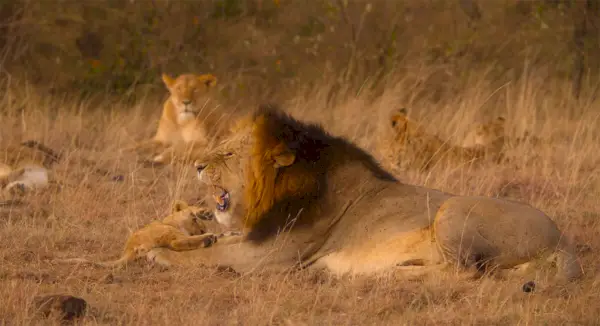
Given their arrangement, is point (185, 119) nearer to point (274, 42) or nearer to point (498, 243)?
point (274, 42)

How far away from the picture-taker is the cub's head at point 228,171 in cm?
552

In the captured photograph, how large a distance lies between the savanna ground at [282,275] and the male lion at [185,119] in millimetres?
408

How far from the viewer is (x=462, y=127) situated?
34.0 feet

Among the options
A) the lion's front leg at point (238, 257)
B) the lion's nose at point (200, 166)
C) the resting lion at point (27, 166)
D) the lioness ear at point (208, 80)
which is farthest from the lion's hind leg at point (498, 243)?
the lioness ear at point (208, 80)

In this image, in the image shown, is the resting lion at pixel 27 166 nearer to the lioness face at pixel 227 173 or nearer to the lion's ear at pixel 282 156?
the lioness face at pixel 227 173

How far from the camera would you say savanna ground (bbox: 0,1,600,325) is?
4750 mm

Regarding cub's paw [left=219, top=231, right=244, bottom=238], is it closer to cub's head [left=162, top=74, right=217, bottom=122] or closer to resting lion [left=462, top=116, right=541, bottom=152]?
resting lion [left=462, top=116, right=541, bottom=152]

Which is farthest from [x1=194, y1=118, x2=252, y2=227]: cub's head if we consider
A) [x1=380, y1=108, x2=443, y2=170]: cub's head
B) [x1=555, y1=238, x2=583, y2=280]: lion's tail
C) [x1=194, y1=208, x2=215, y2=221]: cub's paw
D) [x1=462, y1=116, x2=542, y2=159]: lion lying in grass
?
[x1=462, y1=116, x2=542, y2=159]: lion lying in grass

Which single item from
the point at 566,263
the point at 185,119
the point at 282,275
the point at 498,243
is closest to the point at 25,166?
the point at 185,119

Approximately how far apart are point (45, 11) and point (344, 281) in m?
11.4

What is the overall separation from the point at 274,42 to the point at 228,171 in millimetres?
11432

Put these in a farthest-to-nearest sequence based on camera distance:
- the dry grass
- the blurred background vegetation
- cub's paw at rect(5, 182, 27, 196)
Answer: the blurred background vegetation → cub's paw at rect(5, 182, 27, 196) → the dry grass

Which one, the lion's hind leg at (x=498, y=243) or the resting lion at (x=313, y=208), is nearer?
the lion's hind leg at (x=498, y=243)

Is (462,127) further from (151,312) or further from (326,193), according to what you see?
(151,312)
